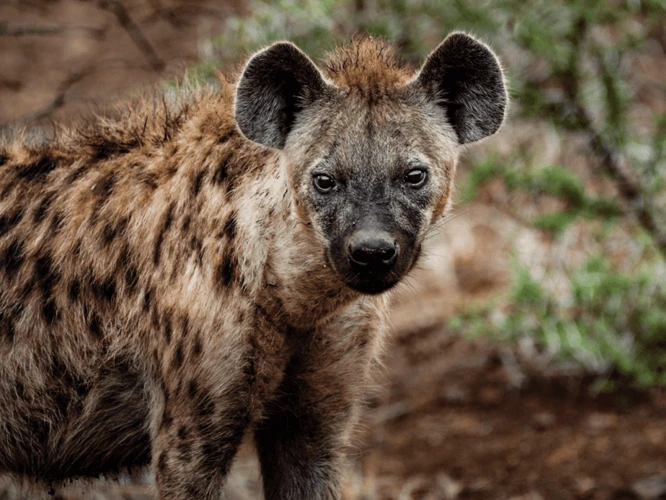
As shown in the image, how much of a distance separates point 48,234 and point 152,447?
A: 2.32 feet

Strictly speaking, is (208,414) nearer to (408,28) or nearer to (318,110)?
(318,110)

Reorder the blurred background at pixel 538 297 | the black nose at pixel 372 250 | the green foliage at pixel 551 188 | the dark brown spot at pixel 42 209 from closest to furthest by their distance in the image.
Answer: the black nose at pixel 372 250
the dark brown spot at pixel 42 209
the blurred background at pixel 538 297
the green foliage at pixel 551 188

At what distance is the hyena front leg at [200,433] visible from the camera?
2.85 metres

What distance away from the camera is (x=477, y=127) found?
296 cm

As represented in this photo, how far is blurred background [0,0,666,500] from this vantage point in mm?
4570

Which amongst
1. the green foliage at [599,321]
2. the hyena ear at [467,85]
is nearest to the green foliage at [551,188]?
the green foliage at [599,321]

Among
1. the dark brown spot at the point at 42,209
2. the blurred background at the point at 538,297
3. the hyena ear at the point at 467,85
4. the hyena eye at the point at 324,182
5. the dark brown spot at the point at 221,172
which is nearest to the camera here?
the hyena eye at the point at 324,182

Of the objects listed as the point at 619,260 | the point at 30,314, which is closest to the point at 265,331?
the point at 30,314

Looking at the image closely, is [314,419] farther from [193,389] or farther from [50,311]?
[50,311]

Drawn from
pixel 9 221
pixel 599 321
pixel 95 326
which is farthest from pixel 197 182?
pixel 599 321

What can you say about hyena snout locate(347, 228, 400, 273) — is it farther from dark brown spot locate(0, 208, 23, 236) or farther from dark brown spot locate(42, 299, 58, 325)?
dark brown spot locate(0, 208, 23, 236)

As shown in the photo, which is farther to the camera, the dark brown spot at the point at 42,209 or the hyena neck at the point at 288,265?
the dark brown spot at the point at 42,209

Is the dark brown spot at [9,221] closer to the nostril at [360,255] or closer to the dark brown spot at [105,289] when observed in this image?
the dark brown spot at [105,289]

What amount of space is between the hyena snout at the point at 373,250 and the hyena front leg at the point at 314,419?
46cm
